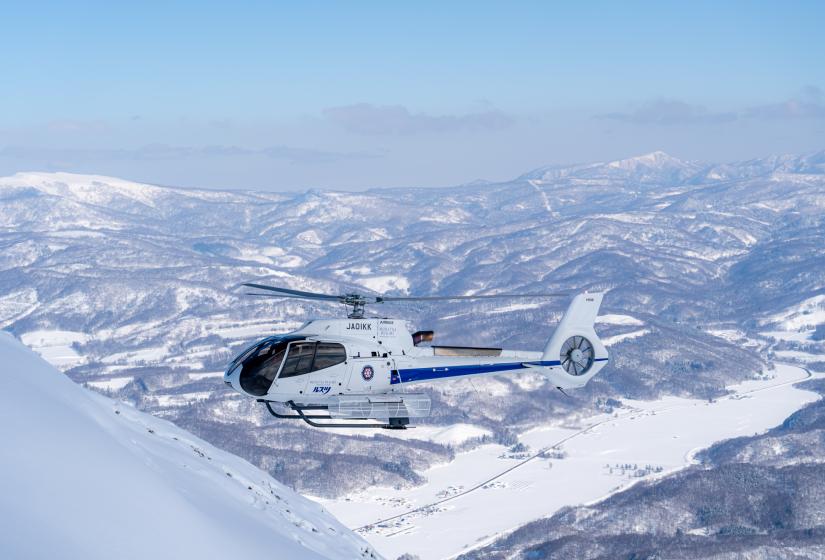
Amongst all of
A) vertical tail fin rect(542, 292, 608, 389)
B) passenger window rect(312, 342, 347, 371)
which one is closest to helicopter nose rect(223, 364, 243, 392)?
passenger window rect(312, 342, 347, 371)

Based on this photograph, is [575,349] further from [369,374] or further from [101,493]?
[101,493]

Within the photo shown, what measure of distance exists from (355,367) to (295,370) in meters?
4.01

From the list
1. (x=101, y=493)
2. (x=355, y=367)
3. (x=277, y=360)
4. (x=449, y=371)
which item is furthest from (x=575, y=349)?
(x=101, y=493)

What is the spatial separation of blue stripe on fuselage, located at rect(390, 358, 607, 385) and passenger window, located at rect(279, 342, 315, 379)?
6.09 meters

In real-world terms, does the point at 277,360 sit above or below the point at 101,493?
below

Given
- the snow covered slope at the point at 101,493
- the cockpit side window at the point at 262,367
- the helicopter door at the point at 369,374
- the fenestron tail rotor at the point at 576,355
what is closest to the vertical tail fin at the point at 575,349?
the fenestron tail rotor at the point at 576,355

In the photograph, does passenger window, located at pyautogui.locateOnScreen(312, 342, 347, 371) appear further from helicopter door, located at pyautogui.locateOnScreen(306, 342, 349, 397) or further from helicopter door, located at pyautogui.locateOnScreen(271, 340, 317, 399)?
helicopter door, located at pyautogui.locateOnScreen(271, 340, 317, 399)

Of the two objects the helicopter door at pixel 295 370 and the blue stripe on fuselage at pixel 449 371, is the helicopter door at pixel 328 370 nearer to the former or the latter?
the helicopter door at pixel 295 370

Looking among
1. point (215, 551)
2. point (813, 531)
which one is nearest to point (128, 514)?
point (215, 551)

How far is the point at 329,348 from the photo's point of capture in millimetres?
55031

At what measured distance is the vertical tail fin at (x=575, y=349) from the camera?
61.9m

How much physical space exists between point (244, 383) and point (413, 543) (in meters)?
151

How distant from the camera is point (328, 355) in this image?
55.0 m

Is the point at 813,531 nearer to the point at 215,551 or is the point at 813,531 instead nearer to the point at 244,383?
the point at 244,383
